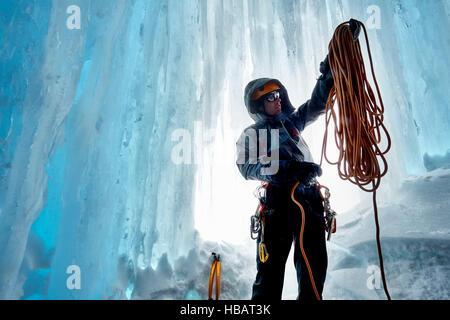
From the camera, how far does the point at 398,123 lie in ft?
12.3

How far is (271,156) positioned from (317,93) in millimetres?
455

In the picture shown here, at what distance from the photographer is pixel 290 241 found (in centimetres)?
129

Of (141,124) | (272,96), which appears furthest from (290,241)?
(141,124)

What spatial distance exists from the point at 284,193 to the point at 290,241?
255 millimetres

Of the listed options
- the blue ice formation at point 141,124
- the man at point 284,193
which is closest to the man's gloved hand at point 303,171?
the man at point 284,193

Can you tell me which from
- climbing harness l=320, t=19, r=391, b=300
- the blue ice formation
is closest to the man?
climbing harness l=320, t=19, r=391, b=300

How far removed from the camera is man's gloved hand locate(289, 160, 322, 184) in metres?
1.24

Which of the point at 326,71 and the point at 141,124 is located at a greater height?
the point at 141,124

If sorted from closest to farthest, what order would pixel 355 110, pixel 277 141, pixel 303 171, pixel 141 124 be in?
pixel 355 110, pixel 303 171, pixel 277 141, pixel 141 124

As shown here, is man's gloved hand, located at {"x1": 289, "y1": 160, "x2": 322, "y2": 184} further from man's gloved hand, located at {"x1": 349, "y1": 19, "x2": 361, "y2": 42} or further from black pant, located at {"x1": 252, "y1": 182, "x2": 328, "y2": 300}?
man's gloved hand, located at {"x1": 349, "y1": 19, "x2": 361, "y2": 42}

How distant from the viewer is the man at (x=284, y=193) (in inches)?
48.0

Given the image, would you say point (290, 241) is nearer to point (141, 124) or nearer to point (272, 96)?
point (272, 96)

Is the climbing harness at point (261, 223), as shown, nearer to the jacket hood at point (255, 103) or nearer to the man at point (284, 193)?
the man at point (284, 193)

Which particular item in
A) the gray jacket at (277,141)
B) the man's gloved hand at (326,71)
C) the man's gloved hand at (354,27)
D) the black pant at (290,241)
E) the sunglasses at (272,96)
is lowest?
the black pant at (290,241)
